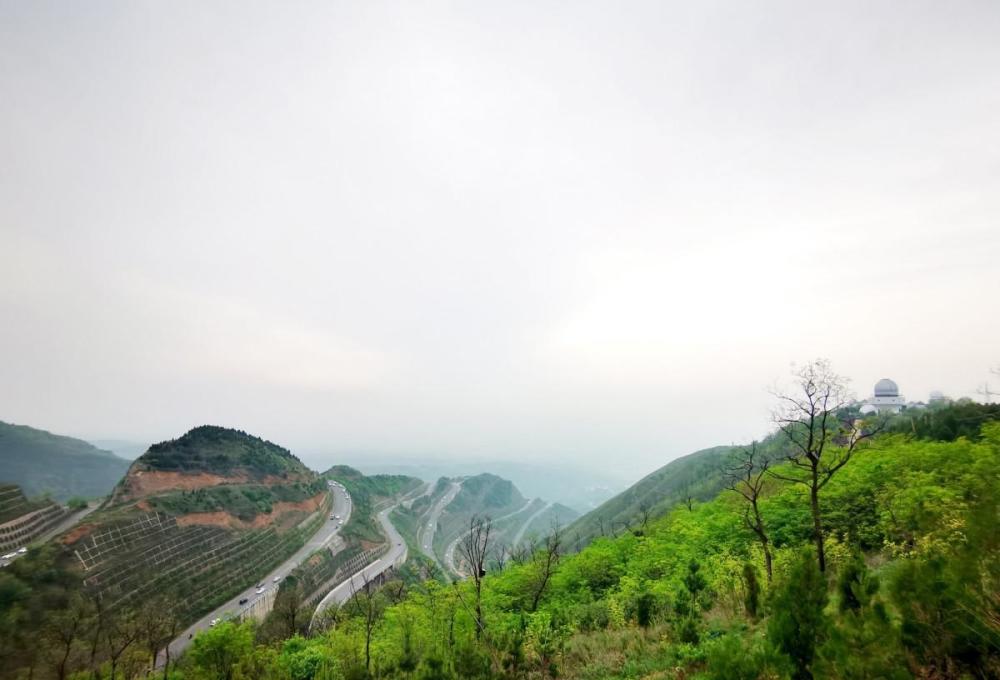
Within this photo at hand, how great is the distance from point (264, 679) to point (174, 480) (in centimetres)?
8149

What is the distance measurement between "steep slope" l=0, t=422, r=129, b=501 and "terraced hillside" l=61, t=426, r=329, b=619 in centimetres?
11493

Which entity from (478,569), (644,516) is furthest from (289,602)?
(644,516)

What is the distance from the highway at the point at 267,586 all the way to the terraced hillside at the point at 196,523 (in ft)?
4.84

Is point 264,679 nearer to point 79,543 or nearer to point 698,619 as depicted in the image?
point 698,619

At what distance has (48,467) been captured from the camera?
18075 cm

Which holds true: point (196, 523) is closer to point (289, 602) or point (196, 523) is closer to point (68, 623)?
point (68, 623)

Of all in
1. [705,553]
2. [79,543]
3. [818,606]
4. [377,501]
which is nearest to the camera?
[818,606]

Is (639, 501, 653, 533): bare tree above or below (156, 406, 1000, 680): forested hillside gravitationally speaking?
below

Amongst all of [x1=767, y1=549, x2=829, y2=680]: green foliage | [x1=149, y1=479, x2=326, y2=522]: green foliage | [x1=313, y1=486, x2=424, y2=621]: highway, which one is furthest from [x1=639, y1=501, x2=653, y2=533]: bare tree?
[x1=149, y1=479, x2=326, y2=522]: green foliage

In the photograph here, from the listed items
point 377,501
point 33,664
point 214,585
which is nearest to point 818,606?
point 33,664

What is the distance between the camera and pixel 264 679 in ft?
73.7

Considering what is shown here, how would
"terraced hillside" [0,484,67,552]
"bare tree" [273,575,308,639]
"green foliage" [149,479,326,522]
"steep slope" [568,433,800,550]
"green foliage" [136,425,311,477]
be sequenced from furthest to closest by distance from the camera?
"steep slope" [568,433,800,550]
"green foliage" [136,425,311,477]
"green foliage" [149,479,326,522]
"terraced hillside" [0,484,67,552]
"bare tree" [273,575,308,639]

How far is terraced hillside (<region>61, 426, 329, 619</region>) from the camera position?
184ft

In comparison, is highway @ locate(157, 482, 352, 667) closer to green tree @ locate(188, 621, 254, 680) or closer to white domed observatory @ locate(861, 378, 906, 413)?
green tree @ locate(188, 621, 254, 680)
